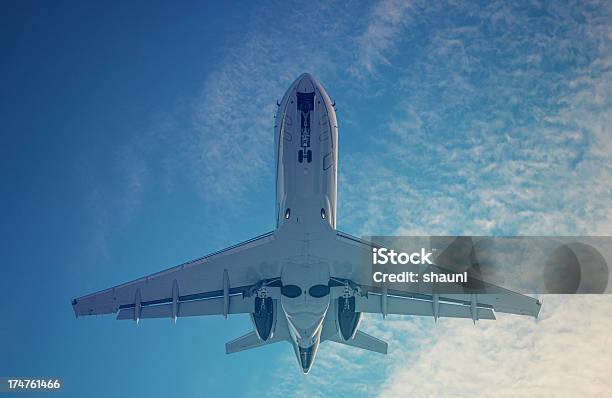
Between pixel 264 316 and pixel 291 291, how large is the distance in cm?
300

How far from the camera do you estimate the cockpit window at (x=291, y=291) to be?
3022 centimetres

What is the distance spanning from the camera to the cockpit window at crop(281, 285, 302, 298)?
30.2 metres

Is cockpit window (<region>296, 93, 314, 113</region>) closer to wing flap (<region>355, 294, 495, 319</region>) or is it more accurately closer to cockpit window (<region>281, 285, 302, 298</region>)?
cockpit window (<region>281, 285, 302, 298</region>)

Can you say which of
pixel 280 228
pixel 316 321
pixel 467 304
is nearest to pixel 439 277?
pixel 467 304

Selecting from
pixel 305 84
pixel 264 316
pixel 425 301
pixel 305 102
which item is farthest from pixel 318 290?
pixel 305 84

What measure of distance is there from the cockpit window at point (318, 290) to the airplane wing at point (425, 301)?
0.97m

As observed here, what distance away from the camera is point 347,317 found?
1283 inches

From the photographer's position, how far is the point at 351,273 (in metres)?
31.0

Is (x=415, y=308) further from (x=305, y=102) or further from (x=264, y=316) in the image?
(x=305, y=102)

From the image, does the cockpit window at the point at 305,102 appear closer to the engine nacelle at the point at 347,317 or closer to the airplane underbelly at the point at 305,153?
the airplane underbelly at the point at 305,153

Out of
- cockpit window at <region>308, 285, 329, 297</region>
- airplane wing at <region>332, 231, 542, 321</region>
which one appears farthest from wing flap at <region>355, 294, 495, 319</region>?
cockpit window at <region>308, 285, 329, 297</region>

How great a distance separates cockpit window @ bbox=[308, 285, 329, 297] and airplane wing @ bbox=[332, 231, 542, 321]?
0.97 metres

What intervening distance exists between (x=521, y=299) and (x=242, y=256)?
15711 mm

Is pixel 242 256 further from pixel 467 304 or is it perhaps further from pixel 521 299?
pixel 521 299
